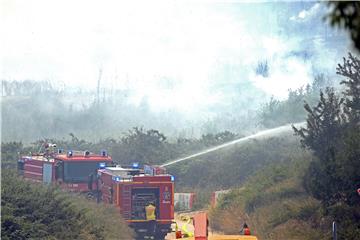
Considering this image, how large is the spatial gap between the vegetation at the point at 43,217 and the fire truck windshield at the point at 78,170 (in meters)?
5.16

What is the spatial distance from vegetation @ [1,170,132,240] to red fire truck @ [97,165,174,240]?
2429 millimetres

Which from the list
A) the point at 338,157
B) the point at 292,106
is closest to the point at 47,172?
the point at 338,157

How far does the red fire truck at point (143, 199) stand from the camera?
1975 cm

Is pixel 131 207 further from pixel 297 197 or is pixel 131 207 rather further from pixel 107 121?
pixel 107 121

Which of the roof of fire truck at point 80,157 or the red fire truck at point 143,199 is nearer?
the red fire truck at point 143,199

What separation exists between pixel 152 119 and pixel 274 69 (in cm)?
958

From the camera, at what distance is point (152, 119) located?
2136 inches

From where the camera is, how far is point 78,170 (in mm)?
22609

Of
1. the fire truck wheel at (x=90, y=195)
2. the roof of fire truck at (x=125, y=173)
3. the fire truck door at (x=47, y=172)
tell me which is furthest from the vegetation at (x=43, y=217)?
the fire truck door at (x=47, y=172)

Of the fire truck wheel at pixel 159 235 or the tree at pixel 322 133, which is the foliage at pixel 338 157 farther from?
the fire truck wheel at pixel 159 235

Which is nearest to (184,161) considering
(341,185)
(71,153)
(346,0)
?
(71,153)

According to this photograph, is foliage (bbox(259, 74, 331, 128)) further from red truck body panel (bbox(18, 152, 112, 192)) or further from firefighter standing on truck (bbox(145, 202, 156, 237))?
firefighter standing on truck (bbox(145, 202, 156, 237))

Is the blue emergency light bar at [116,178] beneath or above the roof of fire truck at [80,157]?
beneath

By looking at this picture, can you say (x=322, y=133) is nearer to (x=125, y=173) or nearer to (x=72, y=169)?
(x=125, y=173)
